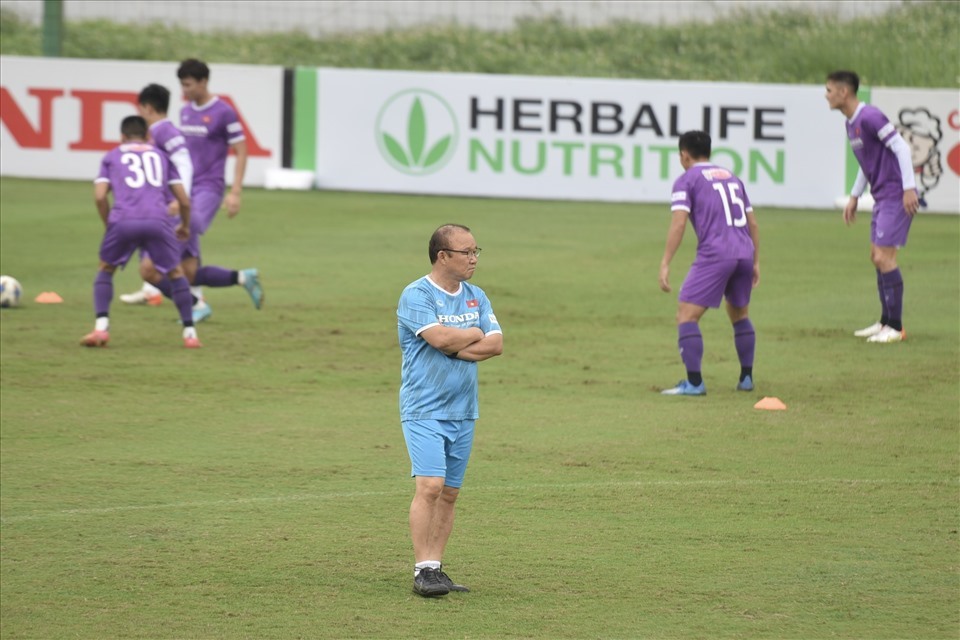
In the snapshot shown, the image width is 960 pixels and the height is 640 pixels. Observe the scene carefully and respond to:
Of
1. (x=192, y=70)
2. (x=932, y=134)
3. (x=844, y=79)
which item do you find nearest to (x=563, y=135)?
(x=932, y=134)

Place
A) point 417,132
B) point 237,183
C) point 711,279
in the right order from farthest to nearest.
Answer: point 417,132 → point 237,183 → point 711,279

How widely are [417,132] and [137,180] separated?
11.4 metres

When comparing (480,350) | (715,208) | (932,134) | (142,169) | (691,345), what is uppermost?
(932,134)

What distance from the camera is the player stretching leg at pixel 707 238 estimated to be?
1092 cm

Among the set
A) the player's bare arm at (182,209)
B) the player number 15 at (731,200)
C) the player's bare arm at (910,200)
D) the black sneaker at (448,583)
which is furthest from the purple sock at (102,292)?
the player's bare arm at (910,200)

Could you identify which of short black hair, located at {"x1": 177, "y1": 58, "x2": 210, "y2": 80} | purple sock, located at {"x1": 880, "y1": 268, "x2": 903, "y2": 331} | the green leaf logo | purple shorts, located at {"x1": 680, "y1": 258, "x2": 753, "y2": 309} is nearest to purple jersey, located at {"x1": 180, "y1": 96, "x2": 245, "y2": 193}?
short black hair, located at {"x1": 177, "y1": 58, "x2": 210, "y2": 80}

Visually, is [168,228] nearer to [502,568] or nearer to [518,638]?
[502,568]

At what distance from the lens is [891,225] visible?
44.1 ft

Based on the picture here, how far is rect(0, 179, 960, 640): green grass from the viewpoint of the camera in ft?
21.3

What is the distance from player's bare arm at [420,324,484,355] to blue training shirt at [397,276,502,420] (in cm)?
5

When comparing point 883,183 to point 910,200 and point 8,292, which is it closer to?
point 910,200

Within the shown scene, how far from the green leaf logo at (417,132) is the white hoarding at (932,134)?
21.9ft

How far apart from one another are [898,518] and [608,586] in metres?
2.01

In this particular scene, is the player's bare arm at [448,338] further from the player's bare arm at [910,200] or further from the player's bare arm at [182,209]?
the player's bare arm at [910,200]
